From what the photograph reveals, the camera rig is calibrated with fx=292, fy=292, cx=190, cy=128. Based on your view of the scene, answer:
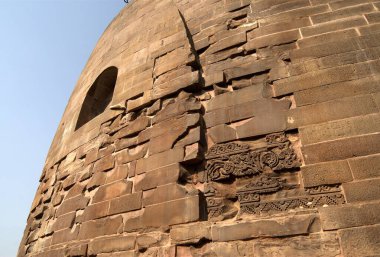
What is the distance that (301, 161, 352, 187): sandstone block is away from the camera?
6.67 ft

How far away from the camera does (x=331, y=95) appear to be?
2387 millimetres

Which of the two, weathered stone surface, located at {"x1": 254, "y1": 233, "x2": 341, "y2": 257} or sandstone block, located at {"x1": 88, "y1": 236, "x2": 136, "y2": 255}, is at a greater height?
sandstone block, located at {"x1": 88, "y1": 236, "x2": 136, "y2": 255}

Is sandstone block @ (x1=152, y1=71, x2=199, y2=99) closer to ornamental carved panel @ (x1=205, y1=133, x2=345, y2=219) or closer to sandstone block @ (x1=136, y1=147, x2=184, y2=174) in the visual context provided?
sandstone block @ (x1=136, y1=147, x2=184, y2=174)

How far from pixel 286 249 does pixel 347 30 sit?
2.08 meters

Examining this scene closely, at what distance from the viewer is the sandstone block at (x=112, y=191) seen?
293cm

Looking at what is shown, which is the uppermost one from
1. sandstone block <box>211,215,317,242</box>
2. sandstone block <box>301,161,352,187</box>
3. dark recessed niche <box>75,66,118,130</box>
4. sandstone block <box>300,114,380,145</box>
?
dark recessed niche <box>75,66,118,130</box>

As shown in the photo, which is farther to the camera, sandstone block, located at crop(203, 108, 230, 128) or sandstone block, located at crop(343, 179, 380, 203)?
sandstone block, located at crop(203, 108, 230, 128)

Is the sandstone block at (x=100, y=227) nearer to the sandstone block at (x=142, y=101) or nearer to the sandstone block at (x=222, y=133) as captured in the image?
the sandstone block at (x=222, y=133)

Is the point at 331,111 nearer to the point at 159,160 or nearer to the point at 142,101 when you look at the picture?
the point at 159,160

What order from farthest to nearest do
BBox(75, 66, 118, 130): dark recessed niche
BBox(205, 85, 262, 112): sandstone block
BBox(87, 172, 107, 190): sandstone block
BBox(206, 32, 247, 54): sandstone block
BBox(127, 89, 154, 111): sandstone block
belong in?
BBox(75, 66, 118, 130): dark recessed niche, BBox(127, 89, 154, 111): sandstone block, BBox(87, 172, 107, 190): sandstone block, BBox(206, 32, 247, 54): sandstone block, BBox(205, 85, 262, 112): sandstone block

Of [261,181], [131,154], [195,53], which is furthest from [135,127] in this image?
[261,181]

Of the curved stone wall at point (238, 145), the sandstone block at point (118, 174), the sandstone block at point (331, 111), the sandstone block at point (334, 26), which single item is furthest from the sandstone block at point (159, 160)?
the sandstone block at point (334, 26)

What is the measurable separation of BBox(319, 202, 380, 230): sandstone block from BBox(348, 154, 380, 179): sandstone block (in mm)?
205

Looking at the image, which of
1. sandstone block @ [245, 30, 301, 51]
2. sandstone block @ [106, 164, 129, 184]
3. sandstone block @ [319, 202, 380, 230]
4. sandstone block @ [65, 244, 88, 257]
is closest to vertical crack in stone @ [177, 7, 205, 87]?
sandstone block @ [245, 30, 301, 51]
